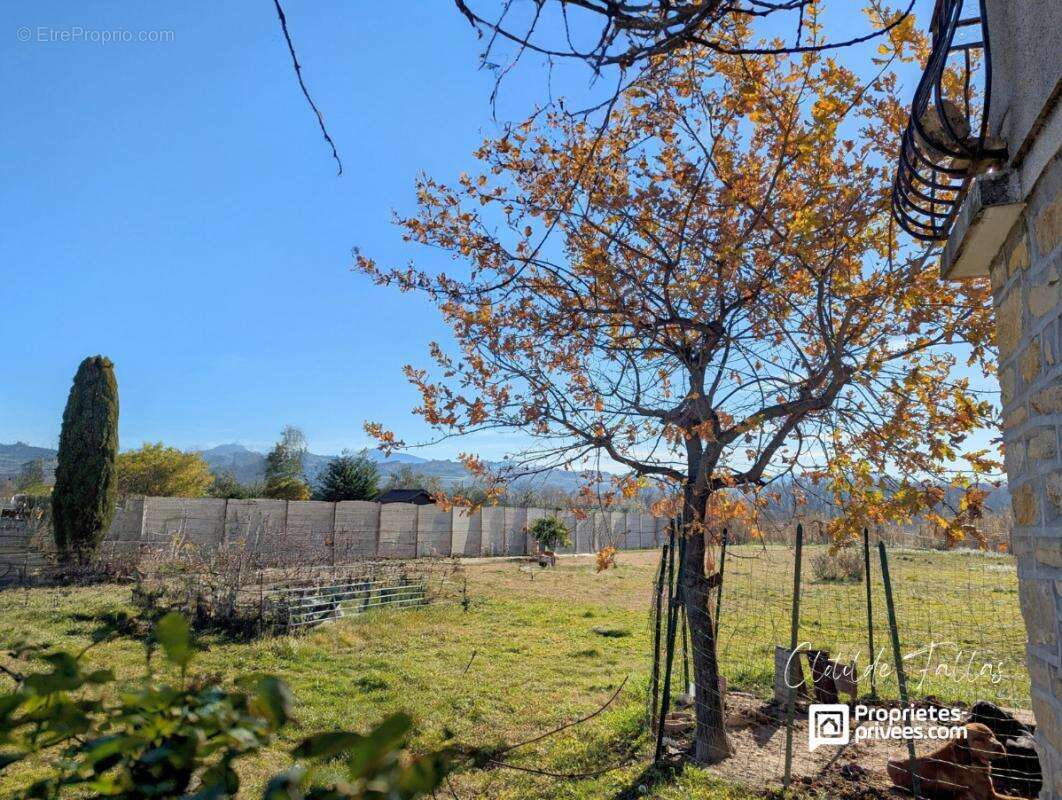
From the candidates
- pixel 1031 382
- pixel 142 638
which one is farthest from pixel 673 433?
pixel 142 638

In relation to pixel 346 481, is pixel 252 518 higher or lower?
lower

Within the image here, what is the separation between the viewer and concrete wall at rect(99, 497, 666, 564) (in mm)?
15953

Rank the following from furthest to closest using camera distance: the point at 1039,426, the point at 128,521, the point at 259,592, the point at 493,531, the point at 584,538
Answer: 1. the point at 584,538
2. the point at 493,531
3. the point at 128,521
4. the point at 259,592
5. the point at 1039,426

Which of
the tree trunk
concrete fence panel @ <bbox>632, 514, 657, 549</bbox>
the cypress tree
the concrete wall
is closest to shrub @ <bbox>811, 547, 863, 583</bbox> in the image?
the concrete wall

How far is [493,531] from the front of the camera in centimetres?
2452

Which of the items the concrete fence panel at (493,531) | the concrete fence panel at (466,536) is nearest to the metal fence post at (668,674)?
the concrete fence panel at (466,536)

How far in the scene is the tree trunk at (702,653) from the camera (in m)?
4.77

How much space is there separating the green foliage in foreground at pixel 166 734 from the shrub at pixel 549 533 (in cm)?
2205

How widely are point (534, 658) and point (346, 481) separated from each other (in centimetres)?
1948

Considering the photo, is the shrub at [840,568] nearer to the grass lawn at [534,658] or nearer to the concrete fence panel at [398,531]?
the grass lawn at [534,658]

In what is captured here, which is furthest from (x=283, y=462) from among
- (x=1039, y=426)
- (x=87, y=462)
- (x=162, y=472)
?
(x=1039, y=426)

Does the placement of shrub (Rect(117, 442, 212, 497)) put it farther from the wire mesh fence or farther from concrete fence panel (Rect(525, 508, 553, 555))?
the wire mesh fence

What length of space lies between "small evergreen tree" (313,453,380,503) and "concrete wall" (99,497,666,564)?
5.17m

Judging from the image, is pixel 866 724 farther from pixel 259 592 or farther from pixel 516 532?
pixel 516 532
